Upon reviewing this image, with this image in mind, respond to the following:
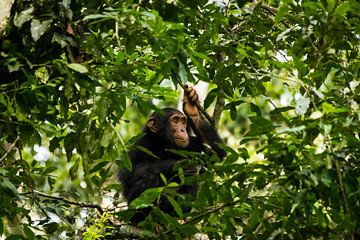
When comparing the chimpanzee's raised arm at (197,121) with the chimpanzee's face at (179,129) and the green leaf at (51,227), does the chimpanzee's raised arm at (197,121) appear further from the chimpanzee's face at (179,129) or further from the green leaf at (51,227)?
the green leaf at (51,227)

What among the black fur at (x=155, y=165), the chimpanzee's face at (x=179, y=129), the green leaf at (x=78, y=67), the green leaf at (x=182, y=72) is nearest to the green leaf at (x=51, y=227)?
the black fur at (x=155, y=165)

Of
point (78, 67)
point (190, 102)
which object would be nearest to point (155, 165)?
point (190, 102)

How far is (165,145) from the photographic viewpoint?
24.5 feet

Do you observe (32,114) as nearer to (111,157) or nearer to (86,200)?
(111,157)

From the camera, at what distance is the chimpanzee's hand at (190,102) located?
6.24 m

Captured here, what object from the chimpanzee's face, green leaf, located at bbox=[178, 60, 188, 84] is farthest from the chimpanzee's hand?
green leaf, located at bbox=[178, 60, 188, 84]

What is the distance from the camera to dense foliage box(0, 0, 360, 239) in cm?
376

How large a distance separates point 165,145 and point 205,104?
2231 mm

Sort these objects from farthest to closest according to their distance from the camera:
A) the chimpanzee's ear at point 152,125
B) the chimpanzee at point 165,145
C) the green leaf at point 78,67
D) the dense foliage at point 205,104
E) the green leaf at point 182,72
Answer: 1. the chimpanzee's ear at point 152,125
2. the chimpanzee at point 165,145
3. the green leaf at point 182,72
4. the green leaf at point 78,67
5. the dense foliage at point 205,104

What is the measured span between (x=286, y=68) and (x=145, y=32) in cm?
84

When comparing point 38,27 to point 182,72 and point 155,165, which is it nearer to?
point 182,72

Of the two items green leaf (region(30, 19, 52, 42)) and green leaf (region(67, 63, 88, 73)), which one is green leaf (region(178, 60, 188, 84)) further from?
green leaf (region(30, 19, 52, 42))

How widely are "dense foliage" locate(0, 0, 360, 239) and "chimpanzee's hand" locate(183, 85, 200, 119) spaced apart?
2.85ft

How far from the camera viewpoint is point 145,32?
4.05 meters
